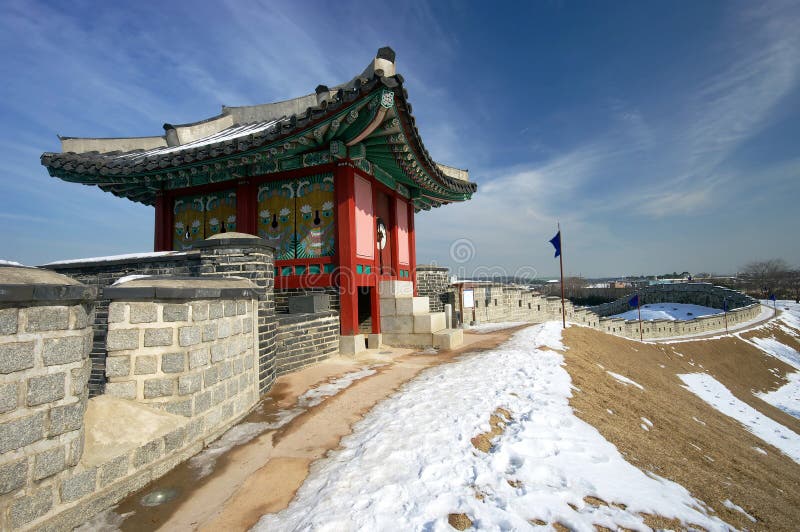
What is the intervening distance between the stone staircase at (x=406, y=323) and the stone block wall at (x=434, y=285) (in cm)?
521

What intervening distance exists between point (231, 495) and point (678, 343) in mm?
31071

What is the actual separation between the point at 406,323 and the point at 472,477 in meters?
6.45

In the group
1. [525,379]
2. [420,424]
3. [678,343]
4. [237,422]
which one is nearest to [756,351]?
[678,343]

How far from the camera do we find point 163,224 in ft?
34.7

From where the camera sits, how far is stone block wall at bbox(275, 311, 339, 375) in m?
6.80

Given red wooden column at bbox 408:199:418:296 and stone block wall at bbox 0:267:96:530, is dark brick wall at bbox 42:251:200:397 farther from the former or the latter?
red wooden column at bbox 408:199:418:296

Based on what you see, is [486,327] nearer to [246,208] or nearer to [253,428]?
[246,208]

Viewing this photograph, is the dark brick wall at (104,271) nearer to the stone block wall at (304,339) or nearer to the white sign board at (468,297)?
the stone block wall at (304,339)

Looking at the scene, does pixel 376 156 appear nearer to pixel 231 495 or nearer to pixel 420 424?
pixel 420 424

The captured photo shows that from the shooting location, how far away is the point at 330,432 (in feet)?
13.9

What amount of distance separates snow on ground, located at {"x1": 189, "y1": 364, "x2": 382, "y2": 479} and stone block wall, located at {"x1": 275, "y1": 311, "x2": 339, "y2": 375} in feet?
3.67

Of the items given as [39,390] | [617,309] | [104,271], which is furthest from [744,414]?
[617,309]

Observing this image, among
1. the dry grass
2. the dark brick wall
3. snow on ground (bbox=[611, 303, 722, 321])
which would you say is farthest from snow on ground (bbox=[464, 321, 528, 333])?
snow on ground (bbox=[611, 303, 722, 321])

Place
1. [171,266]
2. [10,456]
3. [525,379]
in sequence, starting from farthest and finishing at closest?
[171,266] < [525,379] < [10,456]
